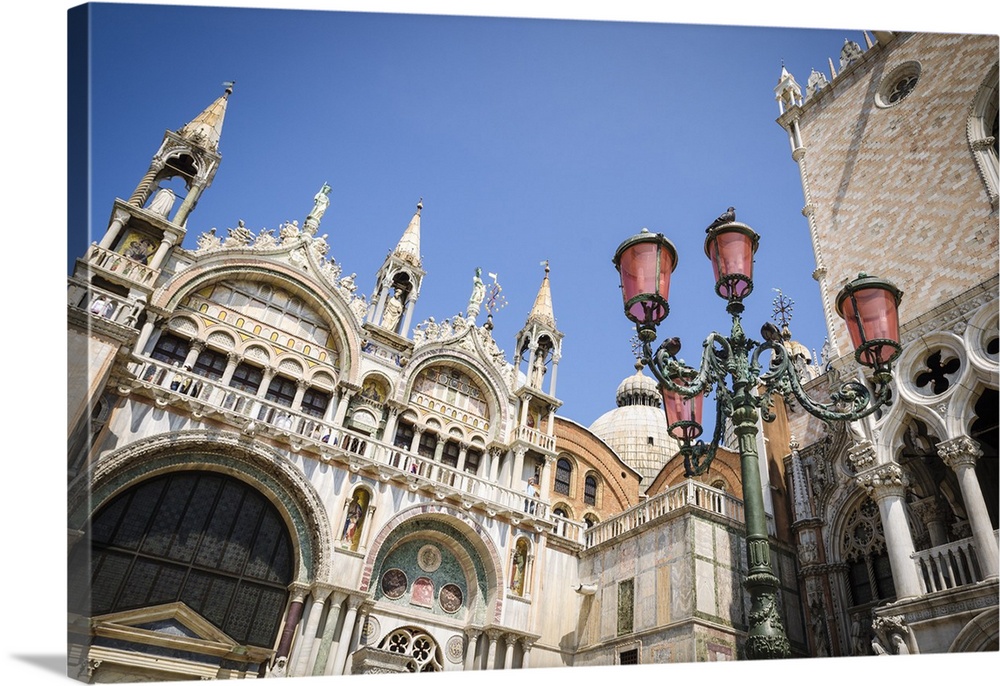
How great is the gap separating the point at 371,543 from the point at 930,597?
341 inches

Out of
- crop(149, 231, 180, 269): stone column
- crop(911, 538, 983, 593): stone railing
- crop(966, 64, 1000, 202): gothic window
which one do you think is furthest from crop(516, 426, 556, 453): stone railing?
crop(966, 64, 1000, 202): gothic window

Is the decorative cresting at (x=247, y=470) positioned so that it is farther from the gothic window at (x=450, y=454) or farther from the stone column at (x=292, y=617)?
the gothic window at (x=450, y=454)

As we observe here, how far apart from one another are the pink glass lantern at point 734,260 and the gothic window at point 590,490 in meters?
14.5

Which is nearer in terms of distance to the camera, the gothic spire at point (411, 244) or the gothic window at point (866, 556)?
the gothic window at point (866, 556)

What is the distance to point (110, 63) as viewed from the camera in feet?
18.7

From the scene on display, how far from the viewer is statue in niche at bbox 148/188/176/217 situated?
1289 cm

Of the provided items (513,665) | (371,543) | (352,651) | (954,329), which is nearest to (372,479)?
(371,543)

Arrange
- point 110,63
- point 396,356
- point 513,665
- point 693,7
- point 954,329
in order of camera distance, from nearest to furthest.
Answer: point 110,63 → point 693,7 → point 954,329 → point 513,665 → point 396,356

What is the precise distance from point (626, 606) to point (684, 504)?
7.49 ft

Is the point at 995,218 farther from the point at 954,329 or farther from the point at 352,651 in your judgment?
the point at 352,651

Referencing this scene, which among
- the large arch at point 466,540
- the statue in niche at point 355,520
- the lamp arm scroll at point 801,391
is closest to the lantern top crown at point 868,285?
the lamp arm scroll at point 801,391

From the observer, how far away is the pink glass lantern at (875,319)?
6.25 m

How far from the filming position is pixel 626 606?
40.3 ft

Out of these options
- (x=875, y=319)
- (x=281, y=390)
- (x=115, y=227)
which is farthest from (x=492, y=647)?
(x=115, y=227)
